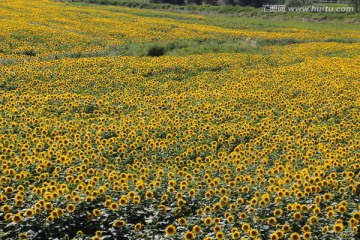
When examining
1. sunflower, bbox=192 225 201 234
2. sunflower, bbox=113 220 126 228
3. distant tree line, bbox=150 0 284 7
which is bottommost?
sunflower, bbox=113 220 126 228

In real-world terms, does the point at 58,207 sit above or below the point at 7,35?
below

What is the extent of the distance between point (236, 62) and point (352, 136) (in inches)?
436

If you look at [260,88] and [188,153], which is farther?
[260,88]

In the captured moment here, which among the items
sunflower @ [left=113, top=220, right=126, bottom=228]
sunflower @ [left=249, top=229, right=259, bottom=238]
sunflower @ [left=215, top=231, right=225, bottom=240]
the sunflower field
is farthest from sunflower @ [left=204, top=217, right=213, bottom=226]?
sunflower @ [left=113, top=220, right=126, bottom=228]

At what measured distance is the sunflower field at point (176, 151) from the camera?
666 cm

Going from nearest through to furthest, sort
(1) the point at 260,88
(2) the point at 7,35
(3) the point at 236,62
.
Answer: (1) the point at 260,88, (3) the point at 236,62, (2) the point at 7,35

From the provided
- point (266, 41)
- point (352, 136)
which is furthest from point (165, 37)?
point (352, 136)

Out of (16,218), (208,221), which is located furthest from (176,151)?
(16,218)

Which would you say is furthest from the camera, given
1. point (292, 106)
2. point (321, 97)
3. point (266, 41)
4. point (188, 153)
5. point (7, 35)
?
point (266, 41)

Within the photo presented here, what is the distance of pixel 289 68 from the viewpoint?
19.7 metres

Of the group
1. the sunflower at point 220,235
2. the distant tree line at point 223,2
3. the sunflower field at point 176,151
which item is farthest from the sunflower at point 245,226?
the distant tree line at point 223,2

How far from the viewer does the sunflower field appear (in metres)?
6.66

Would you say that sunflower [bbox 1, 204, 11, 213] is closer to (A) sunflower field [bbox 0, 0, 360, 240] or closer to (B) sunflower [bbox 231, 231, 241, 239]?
(A) sunflower field [bbox 0, 0, 360, 240]

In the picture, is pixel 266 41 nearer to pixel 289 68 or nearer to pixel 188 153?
pixel 289 68
